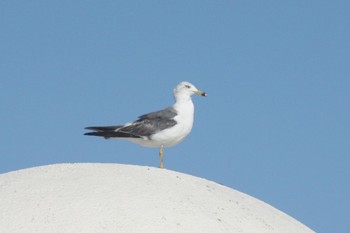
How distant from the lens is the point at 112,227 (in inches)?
479

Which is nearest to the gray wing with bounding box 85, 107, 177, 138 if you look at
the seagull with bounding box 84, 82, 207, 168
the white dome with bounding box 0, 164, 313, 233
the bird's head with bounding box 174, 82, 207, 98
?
the seagull with bounding box 84, 82, 207, 168

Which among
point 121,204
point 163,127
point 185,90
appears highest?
point 185,90

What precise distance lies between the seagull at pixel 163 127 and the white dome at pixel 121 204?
877 mm

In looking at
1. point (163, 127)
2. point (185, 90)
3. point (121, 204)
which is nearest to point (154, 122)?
point (163, 127)

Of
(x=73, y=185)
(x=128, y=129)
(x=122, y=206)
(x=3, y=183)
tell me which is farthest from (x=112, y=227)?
(x=128, y=129)

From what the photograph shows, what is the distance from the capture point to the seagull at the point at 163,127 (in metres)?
15.6

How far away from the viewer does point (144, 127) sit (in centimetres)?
1566

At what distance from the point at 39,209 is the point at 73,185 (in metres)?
0.93

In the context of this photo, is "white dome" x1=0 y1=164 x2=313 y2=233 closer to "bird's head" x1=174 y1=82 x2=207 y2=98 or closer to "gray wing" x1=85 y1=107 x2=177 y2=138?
"gray wing" x1=85 y1=107 x2=177 y2=138

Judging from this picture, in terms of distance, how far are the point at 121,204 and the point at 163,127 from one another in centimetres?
300

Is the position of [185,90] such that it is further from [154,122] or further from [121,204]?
[121,204]

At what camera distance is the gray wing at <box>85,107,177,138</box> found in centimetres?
1560

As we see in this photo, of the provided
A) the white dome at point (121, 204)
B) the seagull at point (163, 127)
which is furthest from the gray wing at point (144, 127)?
the white dome at point (121, 204)

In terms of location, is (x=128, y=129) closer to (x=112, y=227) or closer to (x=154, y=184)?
A: (x=154, y=184)
